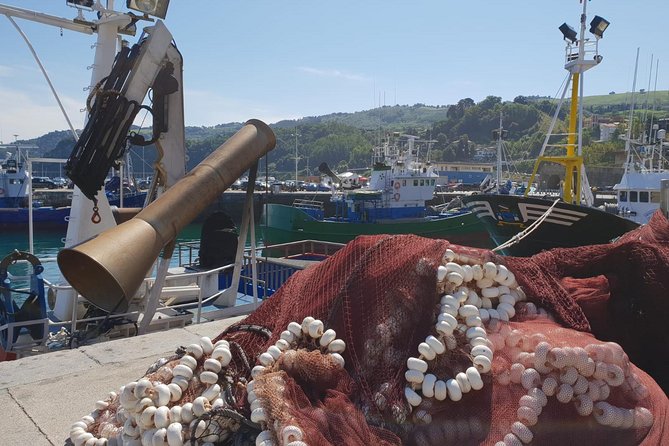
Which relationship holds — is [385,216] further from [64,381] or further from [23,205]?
[23,205]

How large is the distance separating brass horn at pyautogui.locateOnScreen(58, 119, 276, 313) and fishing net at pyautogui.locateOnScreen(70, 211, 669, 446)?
0.81 m

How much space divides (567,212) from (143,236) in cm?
1094

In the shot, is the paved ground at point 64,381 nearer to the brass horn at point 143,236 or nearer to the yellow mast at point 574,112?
the brass horn at point 143,236

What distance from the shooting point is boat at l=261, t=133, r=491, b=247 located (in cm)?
2458

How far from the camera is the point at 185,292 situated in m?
8.20

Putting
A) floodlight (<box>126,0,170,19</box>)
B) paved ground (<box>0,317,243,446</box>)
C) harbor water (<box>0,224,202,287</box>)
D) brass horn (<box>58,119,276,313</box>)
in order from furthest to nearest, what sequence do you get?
harbor water (<box>0,224,202,287</box>) < floodlight (<box>126,0,170,19</box>) < brass horn (<box>58,119,276,313</box>) < paved ground (<box>0,317,243,446</box>)

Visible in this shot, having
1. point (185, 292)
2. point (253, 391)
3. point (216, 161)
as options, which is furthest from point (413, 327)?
point (185, 292)

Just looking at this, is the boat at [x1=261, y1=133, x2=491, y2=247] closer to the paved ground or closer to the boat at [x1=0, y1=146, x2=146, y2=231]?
the boat at [x1=0, y1=146, x2=146, y2=231]

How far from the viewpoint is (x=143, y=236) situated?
3.51 metres

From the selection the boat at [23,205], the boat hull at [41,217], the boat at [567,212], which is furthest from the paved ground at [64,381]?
the boat hull at [41,217]

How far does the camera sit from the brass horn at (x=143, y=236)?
3.23 meters

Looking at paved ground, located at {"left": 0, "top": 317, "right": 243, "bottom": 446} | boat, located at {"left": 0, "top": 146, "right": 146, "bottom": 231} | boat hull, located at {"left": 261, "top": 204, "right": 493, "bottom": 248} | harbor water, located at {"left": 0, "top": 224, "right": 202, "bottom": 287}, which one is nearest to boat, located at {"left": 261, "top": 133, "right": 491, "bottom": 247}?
boat hull, located at {"left": 261, "top": 204, "right": 493, "bottom": 248}

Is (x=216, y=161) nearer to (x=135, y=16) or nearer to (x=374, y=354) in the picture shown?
(x=374, y=354)

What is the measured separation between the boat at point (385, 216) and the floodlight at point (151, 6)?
17196mm
